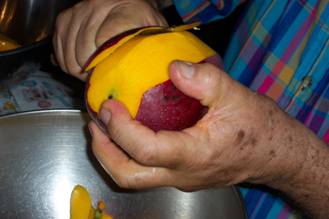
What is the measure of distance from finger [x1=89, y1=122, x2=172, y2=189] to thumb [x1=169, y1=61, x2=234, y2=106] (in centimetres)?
10

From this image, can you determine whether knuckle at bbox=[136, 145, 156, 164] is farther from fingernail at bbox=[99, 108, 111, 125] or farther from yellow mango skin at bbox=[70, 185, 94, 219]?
yellow mango skin at bbox=[70, 185, 94, 219]

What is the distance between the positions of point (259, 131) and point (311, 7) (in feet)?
1.17

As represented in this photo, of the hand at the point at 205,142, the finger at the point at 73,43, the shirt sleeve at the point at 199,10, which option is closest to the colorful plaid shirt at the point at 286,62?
the shirt sleeve at the point at 199,10

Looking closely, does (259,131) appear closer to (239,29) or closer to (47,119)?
(47,119)

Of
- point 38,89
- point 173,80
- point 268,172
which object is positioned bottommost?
point 38,89

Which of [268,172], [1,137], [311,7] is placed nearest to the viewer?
[268,172]

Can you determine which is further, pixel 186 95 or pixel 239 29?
pixel 239 29

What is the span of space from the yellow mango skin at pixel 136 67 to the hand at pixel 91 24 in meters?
0.10

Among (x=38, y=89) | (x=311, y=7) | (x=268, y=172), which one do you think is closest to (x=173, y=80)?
(x=268, y=172)

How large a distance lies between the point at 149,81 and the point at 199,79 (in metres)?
0.06

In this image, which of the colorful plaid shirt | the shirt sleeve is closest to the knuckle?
the colorful plaid shirt

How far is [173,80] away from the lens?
482mm

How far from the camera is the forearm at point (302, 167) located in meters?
0.57

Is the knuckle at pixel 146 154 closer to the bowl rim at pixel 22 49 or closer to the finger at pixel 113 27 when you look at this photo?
the finger at pixel 113 27
